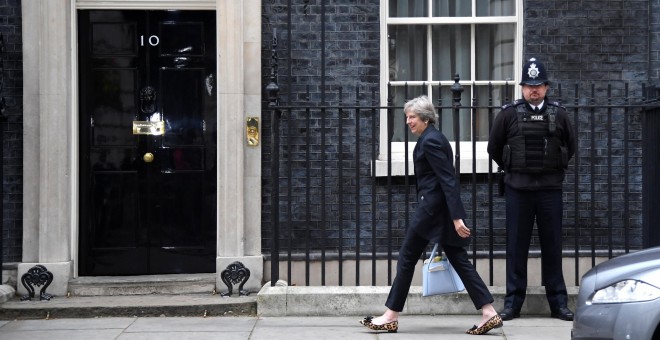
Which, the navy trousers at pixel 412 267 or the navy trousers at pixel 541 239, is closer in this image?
the navy trousers at pixel 412 267

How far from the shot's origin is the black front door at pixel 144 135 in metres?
10.3

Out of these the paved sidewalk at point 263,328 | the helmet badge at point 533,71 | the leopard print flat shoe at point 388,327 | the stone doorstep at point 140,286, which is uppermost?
the helmet badge at point 533,71

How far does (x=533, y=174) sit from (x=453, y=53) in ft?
7.19

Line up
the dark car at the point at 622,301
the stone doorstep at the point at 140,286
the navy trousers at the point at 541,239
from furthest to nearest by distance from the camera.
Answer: the stone doorstep at the point at 140,286, the navy trousers at the point at 541,239, the dark car at the point at 622,301

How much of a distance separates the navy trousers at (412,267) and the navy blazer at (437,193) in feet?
0.28

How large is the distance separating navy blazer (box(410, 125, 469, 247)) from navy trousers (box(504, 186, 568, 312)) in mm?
774

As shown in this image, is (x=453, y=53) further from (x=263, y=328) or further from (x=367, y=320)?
(x=263, y=328)

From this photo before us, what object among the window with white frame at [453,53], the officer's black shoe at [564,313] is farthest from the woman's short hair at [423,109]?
the window with white frame at [453,53]

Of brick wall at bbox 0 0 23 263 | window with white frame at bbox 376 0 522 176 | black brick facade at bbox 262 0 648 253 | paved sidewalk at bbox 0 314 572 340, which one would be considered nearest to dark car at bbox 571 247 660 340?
paved sidewalk at bbox 0 314 572 340

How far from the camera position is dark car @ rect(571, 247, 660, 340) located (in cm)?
611

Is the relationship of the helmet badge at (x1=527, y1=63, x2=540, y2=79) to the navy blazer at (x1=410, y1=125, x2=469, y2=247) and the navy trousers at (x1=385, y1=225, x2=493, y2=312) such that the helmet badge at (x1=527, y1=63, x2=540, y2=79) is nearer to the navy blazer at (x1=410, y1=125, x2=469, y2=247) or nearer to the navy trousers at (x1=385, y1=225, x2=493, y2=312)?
the navy blazer at (x1=410, y1=125, x2=469, y2=247)

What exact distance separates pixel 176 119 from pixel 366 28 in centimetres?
193

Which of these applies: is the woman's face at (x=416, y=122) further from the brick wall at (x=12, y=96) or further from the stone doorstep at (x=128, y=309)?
the brick wall at (x=12, y=96)

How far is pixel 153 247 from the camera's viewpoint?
10.4 meters
